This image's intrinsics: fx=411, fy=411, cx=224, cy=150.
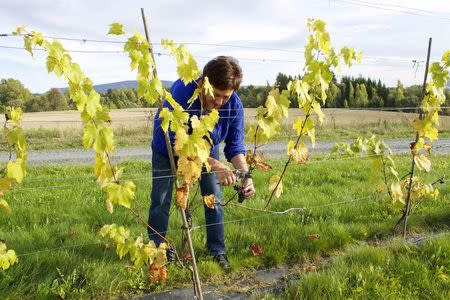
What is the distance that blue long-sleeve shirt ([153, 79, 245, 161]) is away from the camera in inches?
105

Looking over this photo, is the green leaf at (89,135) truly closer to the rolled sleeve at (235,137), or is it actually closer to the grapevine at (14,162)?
the grapevine at (14,162)

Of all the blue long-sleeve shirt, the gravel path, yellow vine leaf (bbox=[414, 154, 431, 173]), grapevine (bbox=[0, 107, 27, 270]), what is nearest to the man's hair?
the blue long-sleeve shirt

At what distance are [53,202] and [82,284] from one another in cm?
192

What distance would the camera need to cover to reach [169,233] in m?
3.53

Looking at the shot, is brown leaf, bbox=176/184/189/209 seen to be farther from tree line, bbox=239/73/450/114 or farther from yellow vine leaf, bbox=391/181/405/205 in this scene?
tree line, bbox=239/73/450/114

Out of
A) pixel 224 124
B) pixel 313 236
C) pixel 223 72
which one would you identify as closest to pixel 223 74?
pixel 223 72

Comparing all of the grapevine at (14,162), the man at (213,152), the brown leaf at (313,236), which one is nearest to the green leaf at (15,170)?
the grapevine at (14,162)

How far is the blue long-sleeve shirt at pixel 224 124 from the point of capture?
2.68 m

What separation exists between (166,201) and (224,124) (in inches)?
28.6

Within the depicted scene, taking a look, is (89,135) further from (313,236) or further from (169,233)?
(313,236)

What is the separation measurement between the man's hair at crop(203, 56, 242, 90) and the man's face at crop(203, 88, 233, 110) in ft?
0.13

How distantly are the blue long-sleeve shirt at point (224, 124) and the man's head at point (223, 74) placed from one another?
20 cm

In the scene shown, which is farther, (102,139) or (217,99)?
(217,99)

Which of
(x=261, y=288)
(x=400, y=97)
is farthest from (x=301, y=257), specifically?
(x=400, y=97)
